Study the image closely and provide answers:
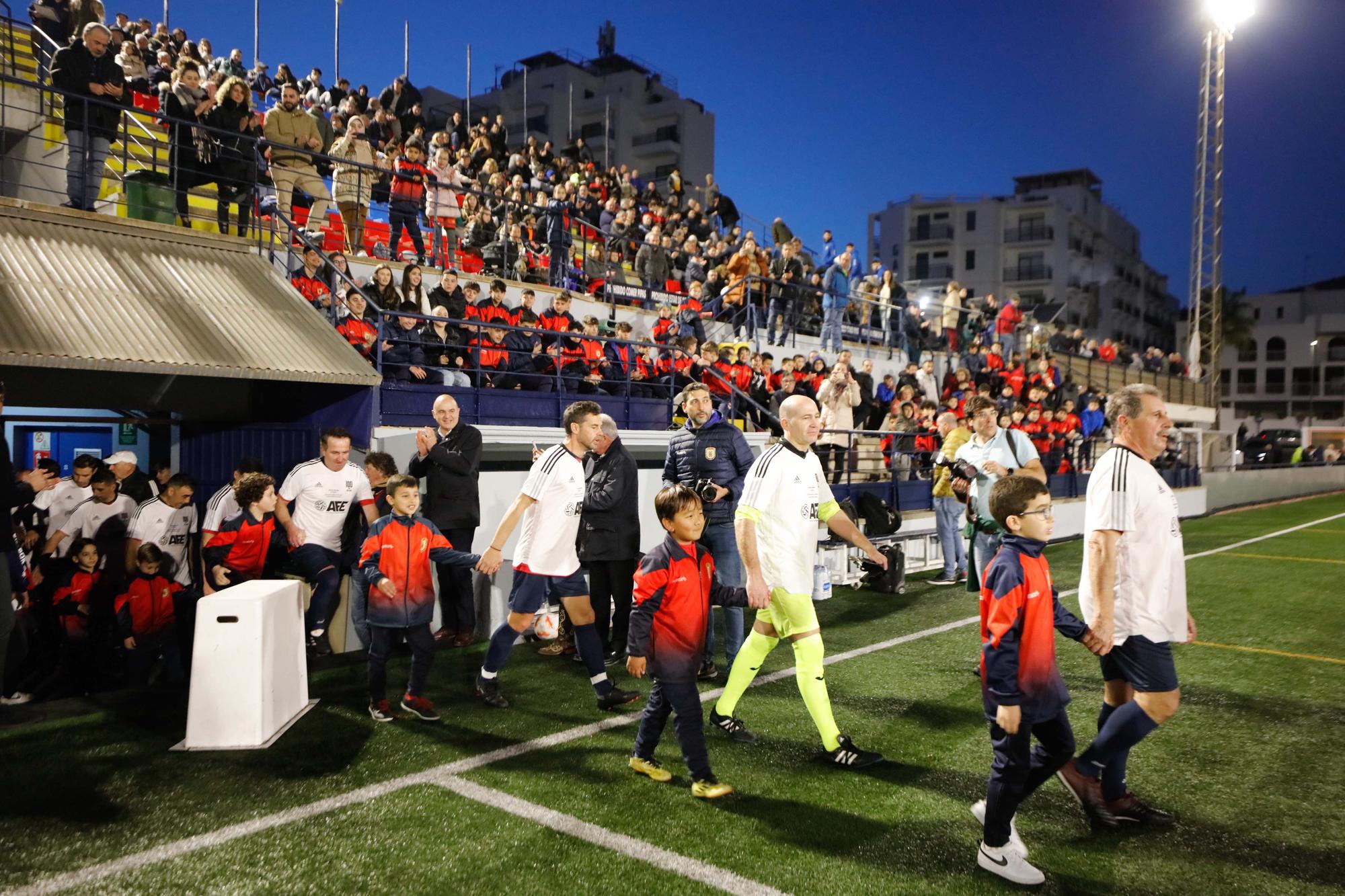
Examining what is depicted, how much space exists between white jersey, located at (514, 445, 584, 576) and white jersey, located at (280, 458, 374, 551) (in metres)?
2.10

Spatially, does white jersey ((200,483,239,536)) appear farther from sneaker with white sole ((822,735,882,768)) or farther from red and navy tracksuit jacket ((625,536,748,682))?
sneaker with white sole ((822,735,882,768))

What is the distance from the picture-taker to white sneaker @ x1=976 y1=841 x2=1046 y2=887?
3574 millimetres

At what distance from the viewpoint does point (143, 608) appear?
255 inches

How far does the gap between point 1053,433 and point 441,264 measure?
11415 mm

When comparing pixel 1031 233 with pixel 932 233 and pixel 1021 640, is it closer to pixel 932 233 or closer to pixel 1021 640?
pixel 932 233

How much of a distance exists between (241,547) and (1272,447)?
40.5 m

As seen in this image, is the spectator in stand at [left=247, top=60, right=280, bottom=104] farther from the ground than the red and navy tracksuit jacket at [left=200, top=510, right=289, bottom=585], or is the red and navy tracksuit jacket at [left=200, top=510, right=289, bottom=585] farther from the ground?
the spectator in stand at [left=247, top=60, right=280, bottom=104]

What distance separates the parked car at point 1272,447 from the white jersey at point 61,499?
117 feet

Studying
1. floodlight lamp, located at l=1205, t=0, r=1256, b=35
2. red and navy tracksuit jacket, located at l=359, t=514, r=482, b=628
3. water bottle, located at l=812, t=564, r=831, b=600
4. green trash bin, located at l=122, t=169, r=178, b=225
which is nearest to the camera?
red and navy tracksuit jacket, located at l=359, t=514, r=482, b=628

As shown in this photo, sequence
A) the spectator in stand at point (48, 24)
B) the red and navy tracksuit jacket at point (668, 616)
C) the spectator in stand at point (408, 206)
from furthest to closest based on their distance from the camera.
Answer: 1. the spectator in stand at point (408, 206)
2. the spectator in stand at point (48, 24)
3. the red and navy tracksuit jacket at point (668, 616)

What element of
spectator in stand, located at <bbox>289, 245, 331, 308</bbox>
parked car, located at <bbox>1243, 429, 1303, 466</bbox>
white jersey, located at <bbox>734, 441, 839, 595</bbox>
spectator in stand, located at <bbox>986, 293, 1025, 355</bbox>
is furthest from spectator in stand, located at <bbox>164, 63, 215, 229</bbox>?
parked car, located at <bbox>1243, 429, 1303, 466</bbox>

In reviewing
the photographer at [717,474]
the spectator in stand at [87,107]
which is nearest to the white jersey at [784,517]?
the photographer at [717,474]

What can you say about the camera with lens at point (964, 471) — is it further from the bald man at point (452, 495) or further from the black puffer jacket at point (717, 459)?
the bald man at point (452, 495)

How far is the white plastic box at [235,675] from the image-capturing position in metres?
5.11
